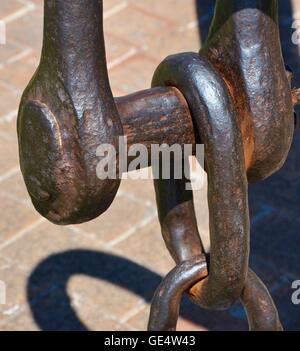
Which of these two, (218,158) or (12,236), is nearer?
(218,158)

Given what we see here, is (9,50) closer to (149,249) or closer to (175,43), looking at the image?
(175,43)

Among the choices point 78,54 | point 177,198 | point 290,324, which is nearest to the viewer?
point 78,54

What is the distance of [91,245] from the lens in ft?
10.3

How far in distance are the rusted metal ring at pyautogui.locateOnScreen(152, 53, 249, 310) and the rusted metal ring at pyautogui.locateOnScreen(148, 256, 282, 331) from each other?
4 cm

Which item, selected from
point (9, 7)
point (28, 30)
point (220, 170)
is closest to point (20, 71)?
point (28, 30)

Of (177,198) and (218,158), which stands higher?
(218,158)

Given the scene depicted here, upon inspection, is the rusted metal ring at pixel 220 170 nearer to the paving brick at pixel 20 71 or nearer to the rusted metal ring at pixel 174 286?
the rusted metal ring at pixel 174 286

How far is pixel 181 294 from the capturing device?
140cm

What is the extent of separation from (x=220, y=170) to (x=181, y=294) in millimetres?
229

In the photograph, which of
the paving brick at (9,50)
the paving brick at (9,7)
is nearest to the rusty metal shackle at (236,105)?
the paving brick at (9,50)

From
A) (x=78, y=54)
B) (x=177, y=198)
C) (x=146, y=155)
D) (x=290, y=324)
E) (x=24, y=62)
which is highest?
(x=78, y=54)
